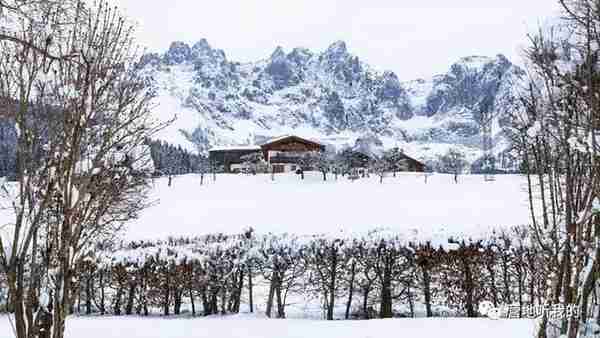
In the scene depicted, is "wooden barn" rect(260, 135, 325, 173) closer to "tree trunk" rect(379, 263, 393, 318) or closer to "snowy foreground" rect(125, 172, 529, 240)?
"snowy foreground" rect(125, 172, 529, 240)

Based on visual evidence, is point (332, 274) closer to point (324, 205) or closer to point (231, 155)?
point (324, 205)

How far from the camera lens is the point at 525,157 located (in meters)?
5.21

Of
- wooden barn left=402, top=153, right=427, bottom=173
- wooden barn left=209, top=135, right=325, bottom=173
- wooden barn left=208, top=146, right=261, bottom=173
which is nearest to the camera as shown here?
wooden barn left=209, top=135, right=325, bottom=173

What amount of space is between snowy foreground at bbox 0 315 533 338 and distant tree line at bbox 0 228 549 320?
191 centimetres

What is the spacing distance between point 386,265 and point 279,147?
5329 centimetres

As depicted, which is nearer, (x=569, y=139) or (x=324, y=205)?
(x=569, y=139)

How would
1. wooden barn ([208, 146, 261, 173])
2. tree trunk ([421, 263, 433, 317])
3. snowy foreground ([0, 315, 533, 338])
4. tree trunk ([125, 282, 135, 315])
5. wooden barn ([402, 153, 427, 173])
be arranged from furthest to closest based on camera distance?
wooden barn ([402, 153, 427, 173])
wooden barn ([208, 146, 261, 173])
tree trunk ([125, 282, 135, 315])
tree trunk ([421, 263, 433, 317])
snowy foreground ([0, 315, 533, 338])

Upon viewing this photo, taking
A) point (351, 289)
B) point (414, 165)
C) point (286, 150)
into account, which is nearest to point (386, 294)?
point (351, 289)

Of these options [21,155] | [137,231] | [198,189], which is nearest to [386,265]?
[21,155]

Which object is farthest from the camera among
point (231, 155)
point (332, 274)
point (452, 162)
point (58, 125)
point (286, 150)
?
point (452, 162)

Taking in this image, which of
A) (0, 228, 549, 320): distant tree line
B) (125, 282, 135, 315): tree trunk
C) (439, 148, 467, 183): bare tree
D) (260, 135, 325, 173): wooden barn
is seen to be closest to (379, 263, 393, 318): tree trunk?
(0, 228, 549, 320): distant tree line

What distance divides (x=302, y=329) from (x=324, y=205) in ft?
90.1

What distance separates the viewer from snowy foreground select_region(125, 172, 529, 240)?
1147 inches

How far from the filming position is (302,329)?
987 centimetres
